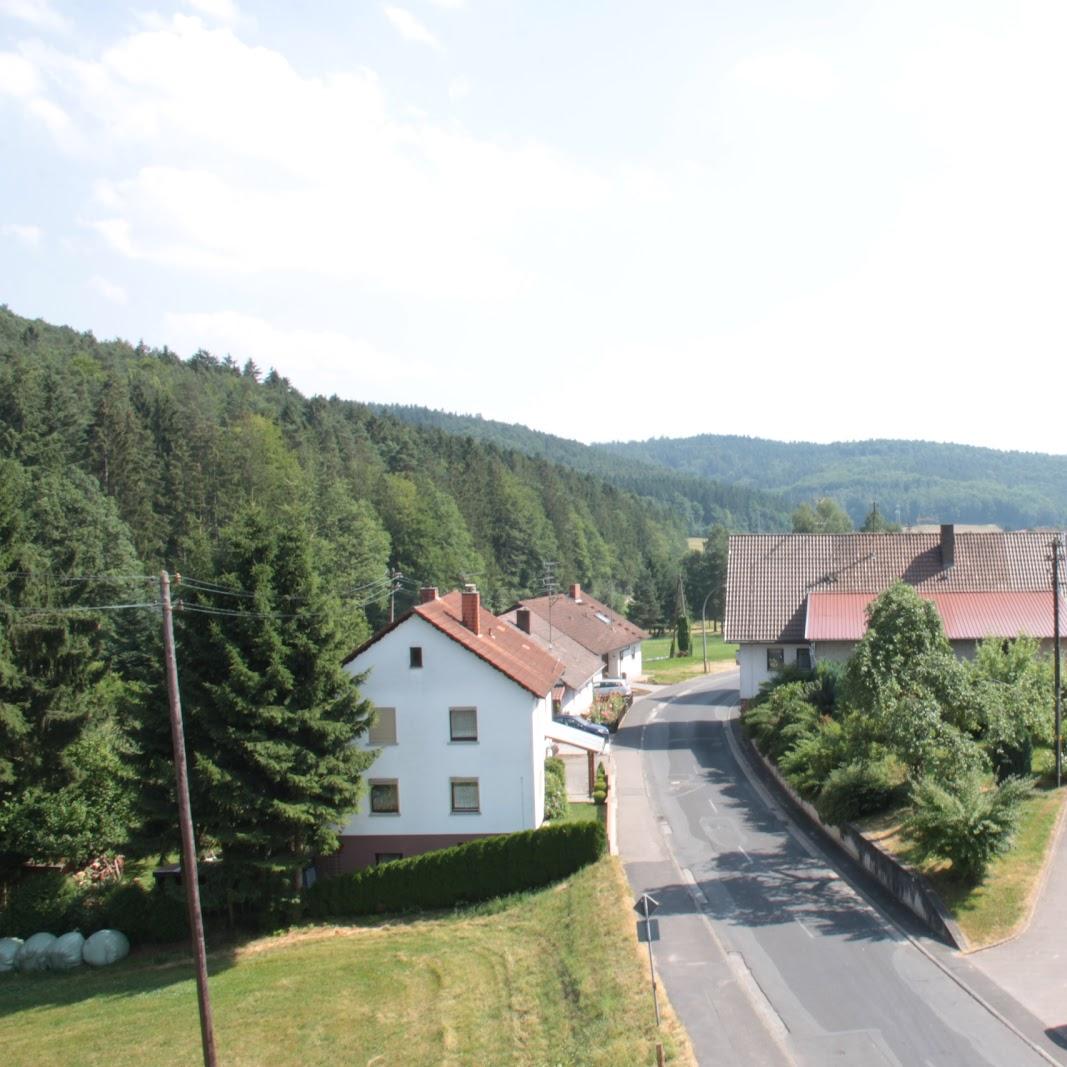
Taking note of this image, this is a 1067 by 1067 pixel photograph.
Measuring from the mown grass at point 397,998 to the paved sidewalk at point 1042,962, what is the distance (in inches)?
266

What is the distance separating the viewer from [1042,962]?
21.1 meters

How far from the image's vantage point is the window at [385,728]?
33.4 meters

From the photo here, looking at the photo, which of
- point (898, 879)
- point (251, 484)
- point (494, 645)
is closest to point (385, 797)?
point (494, 645)

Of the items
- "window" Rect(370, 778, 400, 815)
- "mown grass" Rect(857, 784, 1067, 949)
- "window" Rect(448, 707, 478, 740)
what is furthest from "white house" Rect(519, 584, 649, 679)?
"mown grass" Rect(857, 784, 1067, 949)

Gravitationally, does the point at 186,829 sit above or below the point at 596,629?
above

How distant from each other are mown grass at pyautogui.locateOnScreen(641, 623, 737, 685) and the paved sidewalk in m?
49.8

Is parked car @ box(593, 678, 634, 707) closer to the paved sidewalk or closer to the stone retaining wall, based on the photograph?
the stone retaining wall

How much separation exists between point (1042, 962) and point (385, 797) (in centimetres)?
1958

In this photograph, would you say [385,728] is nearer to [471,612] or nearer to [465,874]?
[471,612]

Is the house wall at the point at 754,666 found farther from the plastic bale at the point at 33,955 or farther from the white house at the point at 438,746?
the plastic bale at the point at 33,955

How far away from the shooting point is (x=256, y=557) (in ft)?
98.2

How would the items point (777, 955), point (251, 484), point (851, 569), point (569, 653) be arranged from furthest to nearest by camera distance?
point (251, 484) → point (569, 653) → point (851, 569) → point (777, 955)

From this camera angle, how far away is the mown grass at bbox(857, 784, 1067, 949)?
2288cm

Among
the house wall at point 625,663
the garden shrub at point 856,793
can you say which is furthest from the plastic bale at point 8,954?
the house wall at point 625,663
